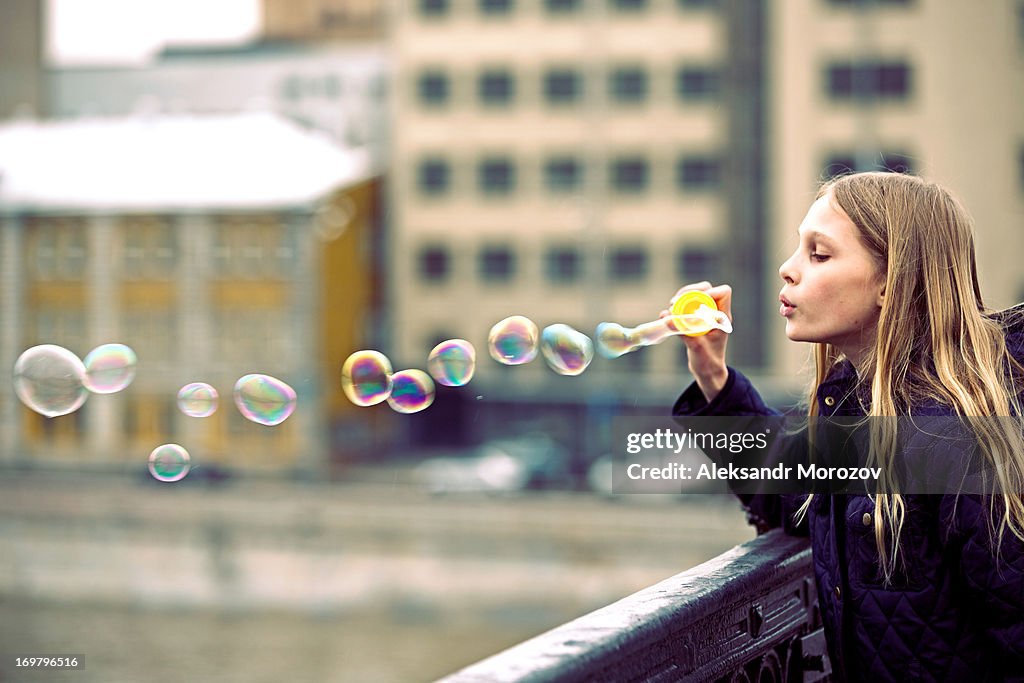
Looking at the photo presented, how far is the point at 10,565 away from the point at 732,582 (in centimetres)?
3379

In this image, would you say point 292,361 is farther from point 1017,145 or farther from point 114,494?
point 1017,145

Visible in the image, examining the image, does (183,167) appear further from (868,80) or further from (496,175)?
(868,80)

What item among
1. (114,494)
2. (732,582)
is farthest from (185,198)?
(732,582)

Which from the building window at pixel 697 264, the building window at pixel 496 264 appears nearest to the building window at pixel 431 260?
the building window at pixel 496 264

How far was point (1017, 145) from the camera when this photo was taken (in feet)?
117

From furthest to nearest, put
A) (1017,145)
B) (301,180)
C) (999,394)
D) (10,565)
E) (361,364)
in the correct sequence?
1. (301,180)
2. (1017,145)
3. (10,565)
4. (361,364)
5. (999,394)

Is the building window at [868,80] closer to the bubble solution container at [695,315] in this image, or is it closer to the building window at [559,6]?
the building window at [559,6]

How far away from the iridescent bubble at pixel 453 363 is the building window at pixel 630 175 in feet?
113

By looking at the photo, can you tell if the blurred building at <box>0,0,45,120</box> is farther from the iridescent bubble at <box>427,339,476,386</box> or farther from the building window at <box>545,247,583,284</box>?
the iridescent bubble at <box>427,339,476,386</box>

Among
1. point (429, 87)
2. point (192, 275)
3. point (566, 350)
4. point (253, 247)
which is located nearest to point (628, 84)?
point (429, 87)

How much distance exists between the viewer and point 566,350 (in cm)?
446

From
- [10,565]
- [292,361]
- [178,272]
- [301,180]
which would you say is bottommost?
[10,565]

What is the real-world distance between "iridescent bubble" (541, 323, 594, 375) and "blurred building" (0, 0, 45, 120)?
4244cm

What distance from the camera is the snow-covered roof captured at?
130 ft
